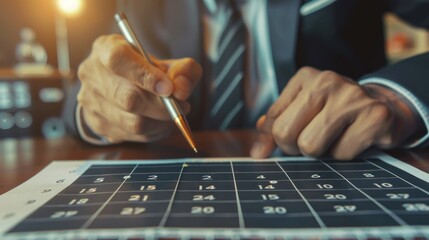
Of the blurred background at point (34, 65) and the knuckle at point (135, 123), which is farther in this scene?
the blurred background at point (34, 65)

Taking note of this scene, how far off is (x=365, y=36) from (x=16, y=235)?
2.88 ft

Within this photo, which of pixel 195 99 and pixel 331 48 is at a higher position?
pixel 331 48

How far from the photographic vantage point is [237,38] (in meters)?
0.79

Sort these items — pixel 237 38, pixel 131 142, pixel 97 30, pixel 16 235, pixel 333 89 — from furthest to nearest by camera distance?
pixel 97 30 < pixel 237 38 < pixel 131 142 < pixel 333 89 < pixel 16 235

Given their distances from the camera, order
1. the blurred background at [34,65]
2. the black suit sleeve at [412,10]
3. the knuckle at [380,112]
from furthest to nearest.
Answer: the blurred background at [34,65], the black suit sleeve at [412,10], the knuckle at [380,112]

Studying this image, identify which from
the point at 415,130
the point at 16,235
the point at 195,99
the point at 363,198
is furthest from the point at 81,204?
the point at 195,99

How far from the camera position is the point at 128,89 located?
45 cm

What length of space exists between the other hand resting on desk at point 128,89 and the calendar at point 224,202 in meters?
0.08

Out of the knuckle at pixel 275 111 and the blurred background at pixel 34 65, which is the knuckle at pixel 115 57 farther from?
the blurred background at pixel 34 65

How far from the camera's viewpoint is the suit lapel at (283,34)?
71 centimetres

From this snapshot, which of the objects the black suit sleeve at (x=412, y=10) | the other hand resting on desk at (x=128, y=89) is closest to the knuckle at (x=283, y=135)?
the other hand resting on desk at (x=128, y=89)

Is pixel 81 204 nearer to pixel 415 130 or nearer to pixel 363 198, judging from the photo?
pixel 363 198

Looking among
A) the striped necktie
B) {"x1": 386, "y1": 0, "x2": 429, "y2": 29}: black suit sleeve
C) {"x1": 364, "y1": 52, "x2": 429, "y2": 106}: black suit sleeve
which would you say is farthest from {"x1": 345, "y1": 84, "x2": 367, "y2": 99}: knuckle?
{"x1": 386, "y1": 0, "x2": 429, "y2": 29}: black suit sleeve

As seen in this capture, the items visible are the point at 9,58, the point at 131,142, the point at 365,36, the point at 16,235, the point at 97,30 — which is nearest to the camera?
the point at 16,235
